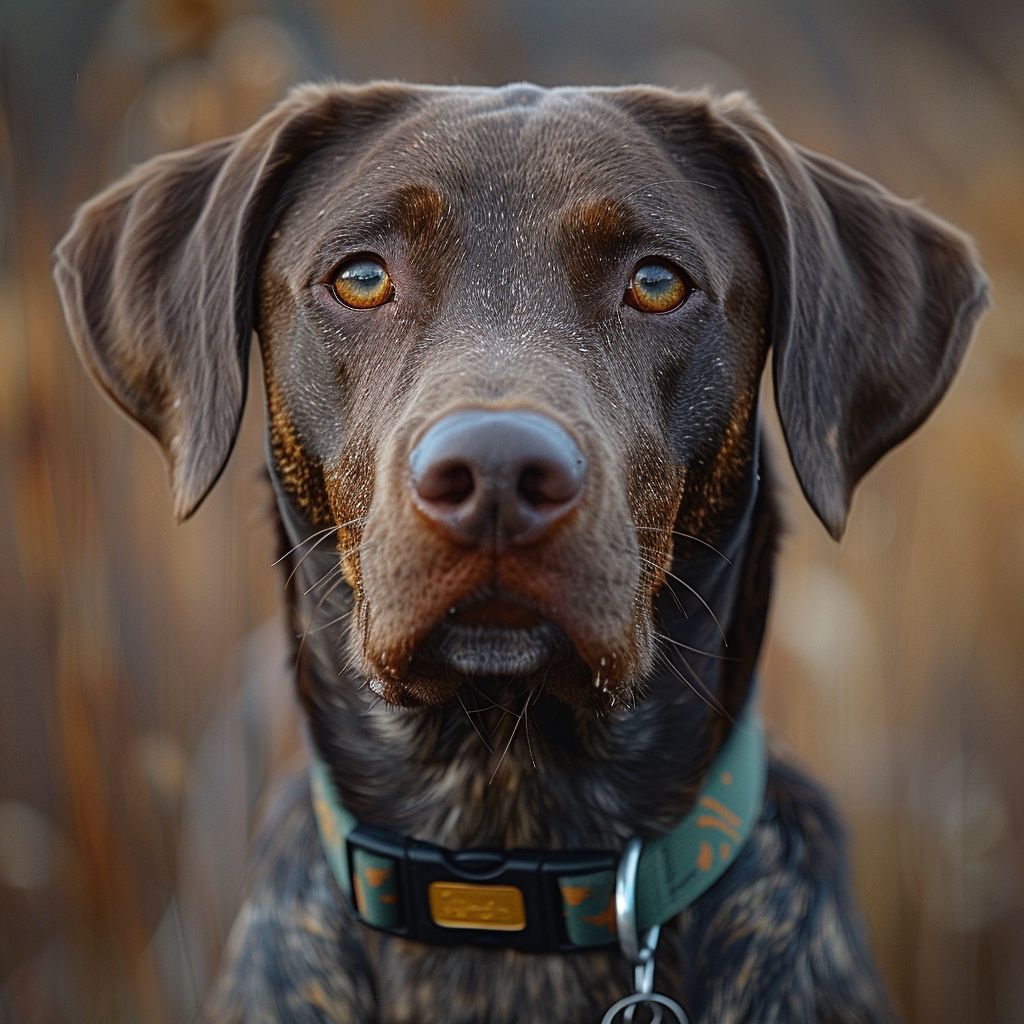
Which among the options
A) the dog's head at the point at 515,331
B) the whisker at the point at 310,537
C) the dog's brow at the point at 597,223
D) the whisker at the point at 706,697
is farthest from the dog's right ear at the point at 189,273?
the whisker at the point at 706,697

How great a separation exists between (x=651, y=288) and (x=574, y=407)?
428mm

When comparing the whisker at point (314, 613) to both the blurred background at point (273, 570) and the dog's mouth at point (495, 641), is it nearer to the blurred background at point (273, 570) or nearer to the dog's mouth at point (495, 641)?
the dog's mouth at point (495, 641)

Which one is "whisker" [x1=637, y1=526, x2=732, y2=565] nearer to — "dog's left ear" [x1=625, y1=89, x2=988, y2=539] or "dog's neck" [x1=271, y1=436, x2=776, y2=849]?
"dog's neck" [x1=271, y1=436, x2=776, y2=849]

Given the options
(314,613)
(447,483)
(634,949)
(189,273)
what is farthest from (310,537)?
(634,949)

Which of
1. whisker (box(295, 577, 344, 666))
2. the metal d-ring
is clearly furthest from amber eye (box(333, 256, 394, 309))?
the metal d-ring

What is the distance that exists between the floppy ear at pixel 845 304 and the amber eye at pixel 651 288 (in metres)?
0.26

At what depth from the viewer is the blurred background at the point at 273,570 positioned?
10.2 feet

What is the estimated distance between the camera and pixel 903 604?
11.5 feet

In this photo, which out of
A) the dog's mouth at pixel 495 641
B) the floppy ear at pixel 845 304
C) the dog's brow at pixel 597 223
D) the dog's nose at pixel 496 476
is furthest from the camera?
the floppy ear at pixel 845 304

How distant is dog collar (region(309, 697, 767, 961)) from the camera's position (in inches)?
76.0

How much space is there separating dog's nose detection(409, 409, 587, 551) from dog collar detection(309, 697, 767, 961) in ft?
2.22

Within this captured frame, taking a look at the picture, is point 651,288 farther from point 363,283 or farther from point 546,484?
point 546,484

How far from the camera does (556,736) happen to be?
7.10ft

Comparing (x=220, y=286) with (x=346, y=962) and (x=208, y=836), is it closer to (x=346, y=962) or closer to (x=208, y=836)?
(x=346, y=962)
